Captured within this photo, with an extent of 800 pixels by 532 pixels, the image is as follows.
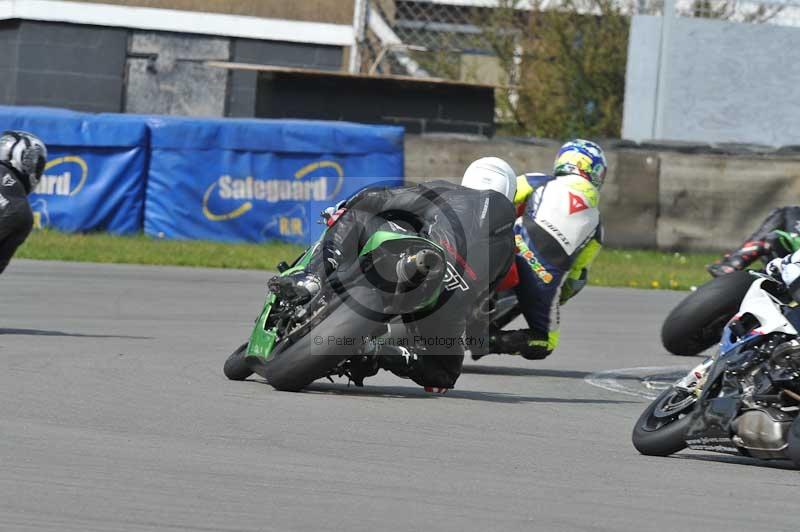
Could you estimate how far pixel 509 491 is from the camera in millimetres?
5062

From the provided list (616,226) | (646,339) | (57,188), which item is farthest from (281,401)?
(616,226)

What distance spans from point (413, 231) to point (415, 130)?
49.3 feet

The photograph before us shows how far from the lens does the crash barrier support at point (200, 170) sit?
1756 cm

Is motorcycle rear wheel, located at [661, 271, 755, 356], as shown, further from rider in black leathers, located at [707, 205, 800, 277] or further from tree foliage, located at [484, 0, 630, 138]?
tree foliage, located at [484, 0, 630, 138]

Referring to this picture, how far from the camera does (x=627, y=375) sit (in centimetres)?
961

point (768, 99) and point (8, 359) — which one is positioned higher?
point (768, 99)

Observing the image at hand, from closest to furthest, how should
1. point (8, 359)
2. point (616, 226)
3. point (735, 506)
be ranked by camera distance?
point (735, 506) → point (8, 359) → point (616, 226)

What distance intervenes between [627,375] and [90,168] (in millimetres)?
9496

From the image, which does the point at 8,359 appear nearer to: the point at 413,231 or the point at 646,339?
the point at 413,231

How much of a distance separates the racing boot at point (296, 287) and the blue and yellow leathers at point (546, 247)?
7.54ft

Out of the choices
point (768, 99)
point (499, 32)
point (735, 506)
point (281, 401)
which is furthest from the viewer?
point (499, 32)

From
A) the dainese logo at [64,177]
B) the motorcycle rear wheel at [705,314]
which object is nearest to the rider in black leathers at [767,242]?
the motorcycle rear wheel at [705,314]

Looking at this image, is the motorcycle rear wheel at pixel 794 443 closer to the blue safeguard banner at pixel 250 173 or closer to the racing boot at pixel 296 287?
the racing boot at pixel 296 287

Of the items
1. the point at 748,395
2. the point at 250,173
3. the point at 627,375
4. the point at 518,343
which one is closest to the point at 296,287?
the point at 748,395
